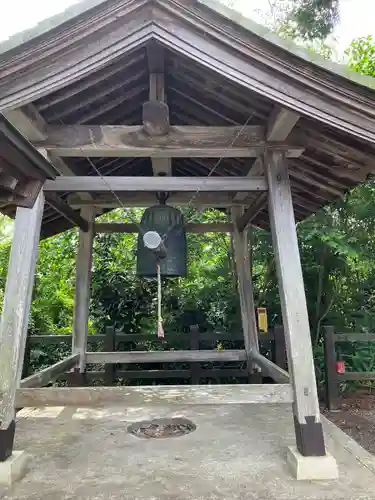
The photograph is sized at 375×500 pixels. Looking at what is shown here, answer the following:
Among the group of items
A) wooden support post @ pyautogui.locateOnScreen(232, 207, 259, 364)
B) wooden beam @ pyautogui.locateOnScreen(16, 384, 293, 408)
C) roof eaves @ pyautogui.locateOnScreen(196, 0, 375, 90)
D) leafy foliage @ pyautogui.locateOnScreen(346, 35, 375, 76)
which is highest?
leafy foliage @ pyautogui.locateOnScreen(346, 35, 375, 76)

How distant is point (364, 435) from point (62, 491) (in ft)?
13.3

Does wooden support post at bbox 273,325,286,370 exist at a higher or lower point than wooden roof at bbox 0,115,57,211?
lower

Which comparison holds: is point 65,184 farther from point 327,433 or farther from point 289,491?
point 327,433

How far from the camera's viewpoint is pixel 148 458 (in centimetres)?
323

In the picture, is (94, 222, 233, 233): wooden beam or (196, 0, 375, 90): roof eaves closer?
(196, 0, 375, 90): roof eaves

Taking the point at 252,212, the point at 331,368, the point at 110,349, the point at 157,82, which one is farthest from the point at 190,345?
the point at 157,82

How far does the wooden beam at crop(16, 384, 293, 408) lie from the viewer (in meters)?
2.99

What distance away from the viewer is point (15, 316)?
301 cm

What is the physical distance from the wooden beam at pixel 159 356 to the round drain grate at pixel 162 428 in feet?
4.11

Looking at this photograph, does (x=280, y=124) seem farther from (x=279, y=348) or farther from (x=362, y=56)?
(x=362, y=56)

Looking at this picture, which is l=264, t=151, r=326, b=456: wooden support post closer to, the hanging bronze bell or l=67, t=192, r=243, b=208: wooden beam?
the hanging bronze bell

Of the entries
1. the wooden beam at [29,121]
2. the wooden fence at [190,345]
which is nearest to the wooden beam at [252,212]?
the wooden fence at [190,345]

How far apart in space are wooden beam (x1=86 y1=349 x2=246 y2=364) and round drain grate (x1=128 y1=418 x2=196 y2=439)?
1.25 meters

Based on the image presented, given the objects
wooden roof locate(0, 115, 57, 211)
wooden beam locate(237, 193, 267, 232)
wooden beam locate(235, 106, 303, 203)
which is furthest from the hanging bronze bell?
wooden roof locate(0, 115, 57, 211)
